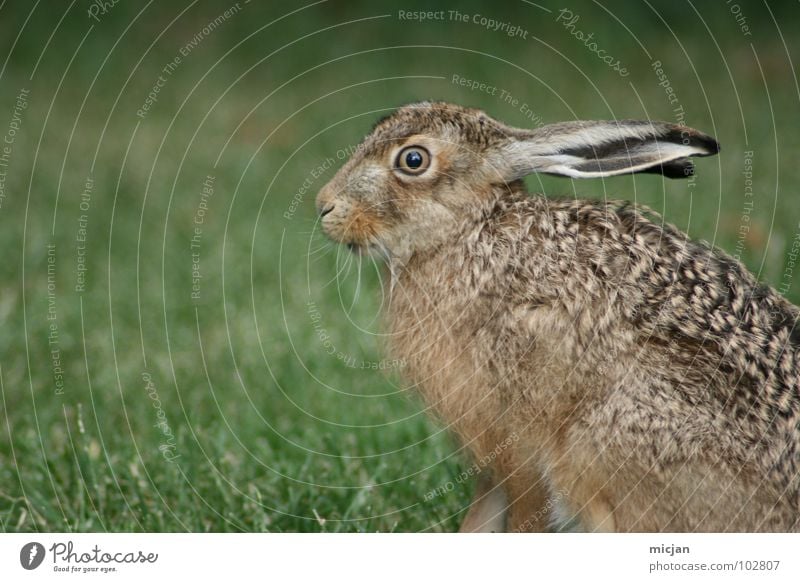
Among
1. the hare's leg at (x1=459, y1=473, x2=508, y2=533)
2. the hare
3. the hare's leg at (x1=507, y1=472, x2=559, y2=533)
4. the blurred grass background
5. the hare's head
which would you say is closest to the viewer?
the hare

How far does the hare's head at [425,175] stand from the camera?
3.32 metres

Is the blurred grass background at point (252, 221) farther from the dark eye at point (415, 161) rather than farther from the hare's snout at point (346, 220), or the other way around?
the dark eye at point (415, 161)

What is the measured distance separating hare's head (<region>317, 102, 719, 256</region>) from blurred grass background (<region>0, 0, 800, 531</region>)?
0.28 m

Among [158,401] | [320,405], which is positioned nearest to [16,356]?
[158,401]

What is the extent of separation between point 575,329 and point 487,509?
0.72m

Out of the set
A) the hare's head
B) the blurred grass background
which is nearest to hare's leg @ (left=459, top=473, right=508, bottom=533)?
the blurred grass background

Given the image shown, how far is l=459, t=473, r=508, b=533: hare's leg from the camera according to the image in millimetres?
3459

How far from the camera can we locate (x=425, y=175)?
3320 millimetres

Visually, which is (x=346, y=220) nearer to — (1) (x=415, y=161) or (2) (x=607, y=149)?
(1) (x=415, y=161)

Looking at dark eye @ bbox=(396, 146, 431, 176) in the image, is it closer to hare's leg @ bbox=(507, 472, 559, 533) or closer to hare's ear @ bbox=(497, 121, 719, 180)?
hare's ear @ bbox=(497, 121, 719, 180)

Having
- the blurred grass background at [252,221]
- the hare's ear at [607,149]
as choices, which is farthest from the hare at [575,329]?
the blurred grass background at [252,221]

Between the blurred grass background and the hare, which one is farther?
the blurred grass background

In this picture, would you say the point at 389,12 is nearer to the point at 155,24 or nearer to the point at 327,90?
the point at 327,90
